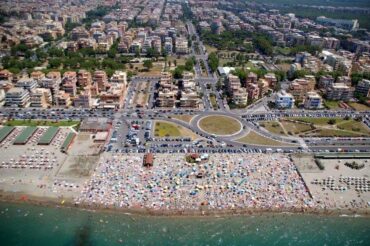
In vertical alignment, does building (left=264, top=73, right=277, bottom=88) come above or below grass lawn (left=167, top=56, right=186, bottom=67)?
above

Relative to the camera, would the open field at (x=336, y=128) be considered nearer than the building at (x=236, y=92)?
Yes

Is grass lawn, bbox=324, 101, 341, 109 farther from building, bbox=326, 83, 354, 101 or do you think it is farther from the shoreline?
the shoreline

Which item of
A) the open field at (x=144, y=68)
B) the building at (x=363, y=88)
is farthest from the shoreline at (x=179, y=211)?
the open field at (x=144, y=68)

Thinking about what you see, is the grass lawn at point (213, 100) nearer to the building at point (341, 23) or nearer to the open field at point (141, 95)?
the open field at point (141, 95)

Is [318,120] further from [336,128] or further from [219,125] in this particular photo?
[219,125]

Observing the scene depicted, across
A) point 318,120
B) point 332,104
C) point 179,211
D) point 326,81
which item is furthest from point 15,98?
point 326,81

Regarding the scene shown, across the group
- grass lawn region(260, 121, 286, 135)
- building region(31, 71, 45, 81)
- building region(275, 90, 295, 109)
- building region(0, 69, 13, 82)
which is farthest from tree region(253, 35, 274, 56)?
building region(0, 69, 13, 82)

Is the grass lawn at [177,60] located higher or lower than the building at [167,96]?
lower
